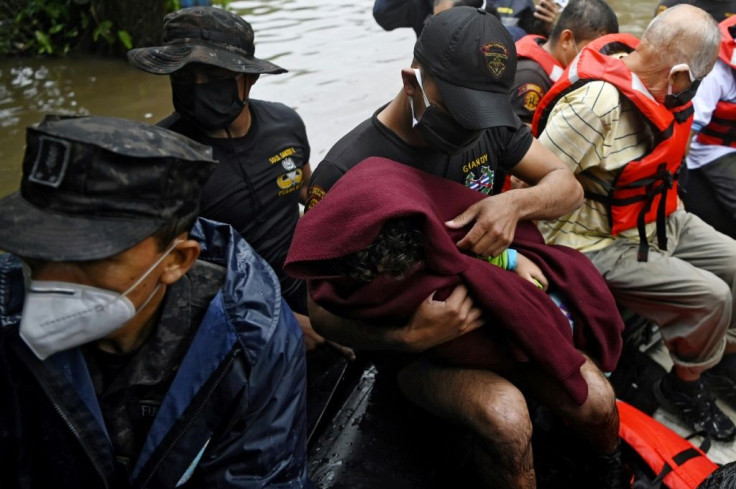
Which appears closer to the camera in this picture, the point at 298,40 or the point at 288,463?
the point at 288,463

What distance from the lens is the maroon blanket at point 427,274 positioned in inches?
72.4

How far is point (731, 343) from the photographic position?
3404mm

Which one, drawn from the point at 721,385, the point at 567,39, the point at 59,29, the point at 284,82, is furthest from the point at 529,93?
the point at 59,29

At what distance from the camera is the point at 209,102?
8.78ft

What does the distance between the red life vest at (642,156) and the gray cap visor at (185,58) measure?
149 cm

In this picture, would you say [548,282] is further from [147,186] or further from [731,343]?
[731,343]

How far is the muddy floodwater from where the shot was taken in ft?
22.6

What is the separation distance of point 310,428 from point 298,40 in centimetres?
768

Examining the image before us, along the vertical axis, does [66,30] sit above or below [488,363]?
below

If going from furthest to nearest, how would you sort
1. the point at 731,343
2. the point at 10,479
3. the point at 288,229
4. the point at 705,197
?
the point at 705,197 < the point at 731,343 < the point at 288,229 < the point at 10,479

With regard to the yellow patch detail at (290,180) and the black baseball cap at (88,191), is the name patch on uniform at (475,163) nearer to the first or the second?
the yellow patch detail at (290,180)

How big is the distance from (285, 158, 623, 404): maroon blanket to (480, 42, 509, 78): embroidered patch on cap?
43 centimetres

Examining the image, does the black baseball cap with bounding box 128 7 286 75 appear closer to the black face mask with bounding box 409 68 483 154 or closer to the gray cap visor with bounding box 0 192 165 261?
the black face mask with bounding box 409 68 483 154

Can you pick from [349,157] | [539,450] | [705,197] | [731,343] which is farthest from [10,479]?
[705,197]
